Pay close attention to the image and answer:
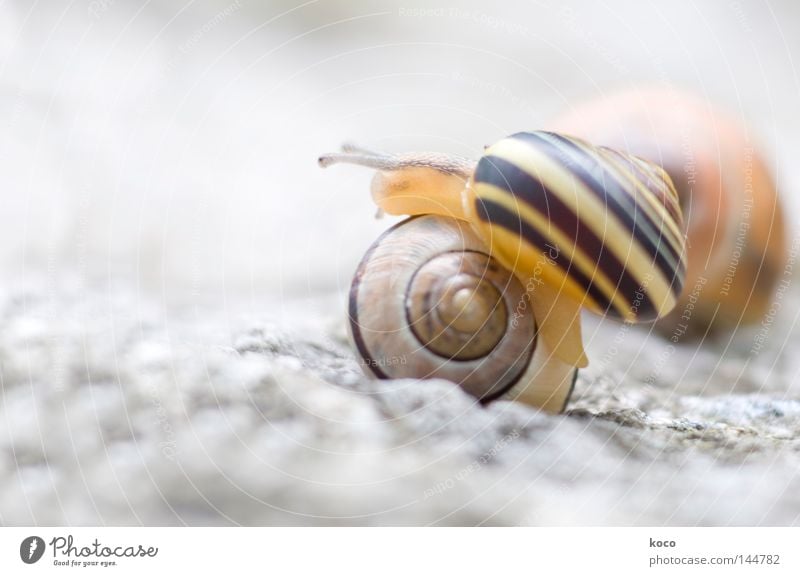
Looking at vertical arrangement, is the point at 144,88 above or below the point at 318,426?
above

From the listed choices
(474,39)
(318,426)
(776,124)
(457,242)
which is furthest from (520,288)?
(776,124)

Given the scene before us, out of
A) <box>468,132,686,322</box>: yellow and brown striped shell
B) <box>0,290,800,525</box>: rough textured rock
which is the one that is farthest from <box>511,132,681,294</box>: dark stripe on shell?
<box>0,290,800,525</box>: rough textured rock

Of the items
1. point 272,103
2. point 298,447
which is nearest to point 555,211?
point 298,447

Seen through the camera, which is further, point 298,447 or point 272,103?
point 272,103

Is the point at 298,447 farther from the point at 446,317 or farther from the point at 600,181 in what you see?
the point at 600,181

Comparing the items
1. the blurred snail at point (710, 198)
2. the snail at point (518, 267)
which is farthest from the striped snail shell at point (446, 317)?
the blurred snail at point (710, 198)
